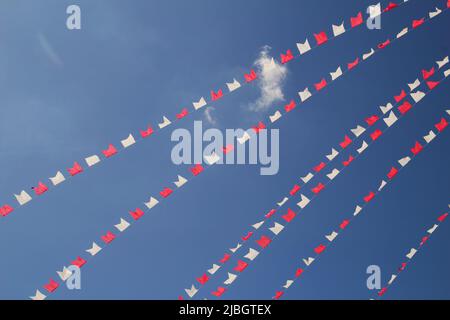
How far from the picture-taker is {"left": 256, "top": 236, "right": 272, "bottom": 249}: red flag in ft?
41.8

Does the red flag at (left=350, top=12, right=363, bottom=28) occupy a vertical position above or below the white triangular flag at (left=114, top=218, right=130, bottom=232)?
above

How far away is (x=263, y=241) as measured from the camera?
41.9 feet

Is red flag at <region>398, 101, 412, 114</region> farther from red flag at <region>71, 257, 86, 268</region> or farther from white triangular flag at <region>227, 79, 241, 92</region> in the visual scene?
red flag at <region>71, 257, 86, 268</region>

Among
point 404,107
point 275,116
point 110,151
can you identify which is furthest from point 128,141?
point 404,107

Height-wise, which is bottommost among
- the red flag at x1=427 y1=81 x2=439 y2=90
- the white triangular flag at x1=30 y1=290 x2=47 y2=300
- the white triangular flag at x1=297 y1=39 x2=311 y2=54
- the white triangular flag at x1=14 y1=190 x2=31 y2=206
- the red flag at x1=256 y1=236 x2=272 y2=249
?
the white triangular flag at x1=30 y1=290 x2=47 y2=300

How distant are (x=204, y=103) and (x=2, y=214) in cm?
542

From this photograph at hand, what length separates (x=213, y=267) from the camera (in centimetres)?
1309

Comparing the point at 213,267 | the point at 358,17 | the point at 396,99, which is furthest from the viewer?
the point at 213,267

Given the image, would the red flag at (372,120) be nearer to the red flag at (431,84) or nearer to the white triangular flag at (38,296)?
the red flag at (431,84)

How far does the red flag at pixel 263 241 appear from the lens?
41.8 ft

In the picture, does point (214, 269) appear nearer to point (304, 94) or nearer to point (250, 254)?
point (250, 254)

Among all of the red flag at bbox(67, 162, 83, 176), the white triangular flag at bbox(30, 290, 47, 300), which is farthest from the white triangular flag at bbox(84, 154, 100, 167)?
the white triangular flag at bbox(30, 290, 47, 300)
